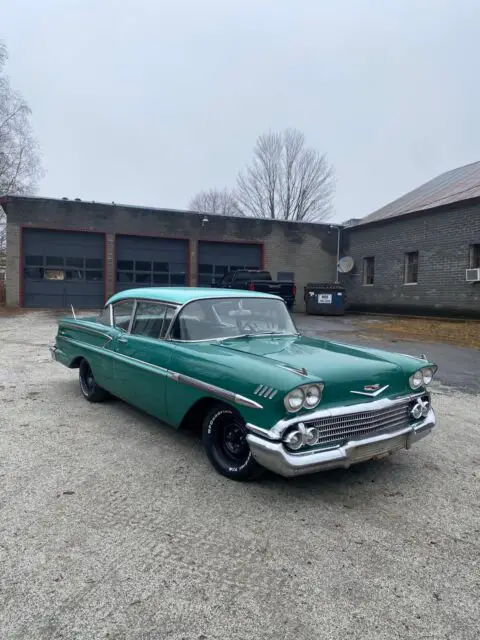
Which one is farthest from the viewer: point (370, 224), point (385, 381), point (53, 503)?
point (370, 224)

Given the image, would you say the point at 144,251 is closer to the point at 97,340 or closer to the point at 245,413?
the point at 97,340

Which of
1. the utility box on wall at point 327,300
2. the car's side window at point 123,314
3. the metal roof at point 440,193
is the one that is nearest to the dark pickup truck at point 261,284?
the utility box on wall at point 327,300

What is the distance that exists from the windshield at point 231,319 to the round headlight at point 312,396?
51.3 inches

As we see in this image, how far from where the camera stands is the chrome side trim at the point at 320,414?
2850 mm

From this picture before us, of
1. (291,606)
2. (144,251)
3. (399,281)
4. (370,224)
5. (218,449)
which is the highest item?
(370,224)

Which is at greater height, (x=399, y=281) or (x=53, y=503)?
(x=399, y=281)

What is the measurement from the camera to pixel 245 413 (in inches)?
121

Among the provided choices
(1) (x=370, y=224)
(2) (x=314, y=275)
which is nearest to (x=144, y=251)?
(2) (x=314, y=275)

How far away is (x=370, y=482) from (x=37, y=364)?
657 centimetres

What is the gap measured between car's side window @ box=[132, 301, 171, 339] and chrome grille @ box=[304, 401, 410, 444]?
1.86 metres

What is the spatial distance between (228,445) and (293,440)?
30.6 inches

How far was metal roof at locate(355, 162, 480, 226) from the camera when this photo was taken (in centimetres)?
1792

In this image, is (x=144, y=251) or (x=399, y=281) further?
(x=144, y=251)

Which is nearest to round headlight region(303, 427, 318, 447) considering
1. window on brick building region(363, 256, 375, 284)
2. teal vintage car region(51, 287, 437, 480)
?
teal vintage car region(51, 287, 437, 480)
